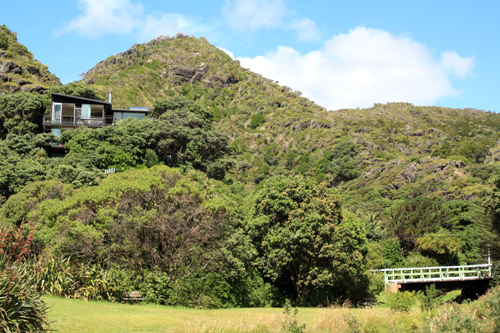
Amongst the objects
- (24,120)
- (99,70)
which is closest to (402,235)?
(24,120)

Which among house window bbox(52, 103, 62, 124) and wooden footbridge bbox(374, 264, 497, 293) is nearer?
wooden footbridge bbox(374, 264, 497, 293)

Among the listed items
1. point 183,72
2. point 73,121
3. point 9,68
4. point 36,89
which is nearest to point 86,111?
point 73,121

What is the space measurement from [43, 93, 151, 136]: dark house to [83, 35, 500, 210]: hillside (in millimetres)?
19293

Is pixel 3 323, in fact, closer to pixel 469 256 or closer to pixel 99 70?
pixel 469 256

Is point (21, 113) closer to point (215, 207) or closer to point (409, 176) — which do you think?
point (215, 207)

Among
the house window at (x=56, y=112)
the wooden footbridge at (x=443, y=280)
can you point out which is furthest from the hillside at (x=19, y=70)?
the wooden footbridge at (x=443, y=280)

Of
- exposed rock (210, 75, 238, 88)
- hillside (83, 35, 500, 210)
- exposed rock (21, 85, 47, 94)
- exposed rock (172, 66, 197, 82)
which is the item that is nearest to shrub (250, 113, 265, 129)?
hillside (83, 35, 500, 210)

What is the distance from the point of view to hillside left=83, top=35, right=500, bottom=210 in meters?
81.8

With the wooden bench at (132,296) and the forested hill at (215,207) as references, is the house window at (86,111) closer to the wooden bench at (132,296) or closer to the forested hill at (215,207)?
the forested hill at (215,207)

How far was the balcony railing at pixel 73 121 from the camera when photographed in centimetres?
4538

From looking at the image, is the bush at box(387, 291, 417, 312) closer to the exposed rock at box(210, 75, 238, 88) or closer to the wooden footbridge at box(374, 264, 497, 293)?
the wooden footbridge at box(374, 264, 497, 293)

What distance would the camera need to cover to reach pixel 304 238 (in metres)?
25.6

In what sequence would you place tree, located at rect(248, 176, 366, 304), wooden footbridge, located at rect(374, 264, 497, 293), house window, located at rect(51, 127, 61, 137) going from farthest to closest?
house window, located at rect(51, 127, 61, 137), wooden footbridge, located at rect(374, 264, 497, 293), tree, located at rect(248, 176, 366, 304)

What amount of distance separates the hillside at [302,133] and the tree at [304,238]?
101 ft
